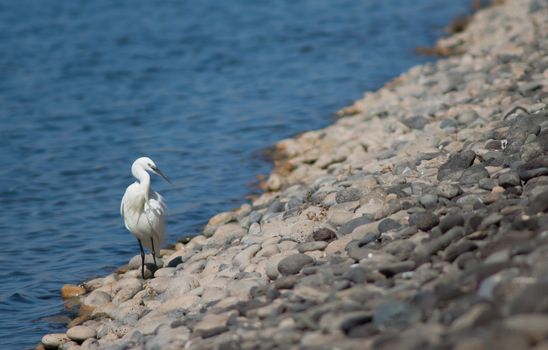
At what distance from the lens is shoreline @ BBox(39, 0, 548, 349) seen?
5.10 metres

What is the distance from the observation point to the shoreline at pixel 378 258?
510 centimetres

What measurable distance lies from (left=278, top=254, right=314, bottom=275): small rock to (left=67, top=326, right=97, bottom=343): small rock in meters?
1.70

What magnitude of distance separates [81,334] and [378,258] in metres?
2.59

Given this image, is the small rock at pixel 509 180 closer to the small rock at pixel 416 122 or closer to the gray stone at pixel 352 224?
the gray stone at pixel 352 224

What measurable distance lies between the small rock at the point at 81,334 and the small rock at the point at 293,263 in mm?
1702

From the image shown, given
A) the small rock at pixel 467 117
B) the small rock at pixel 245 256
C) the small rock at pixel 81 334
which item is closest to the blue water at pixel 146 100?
the small rock at pixel 81 334

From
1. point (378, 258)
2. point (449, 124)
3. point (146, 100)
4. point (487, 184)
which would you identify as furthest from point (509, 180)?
point (146, 100)

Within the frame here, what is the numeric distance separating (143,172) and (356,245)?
2.57 metres

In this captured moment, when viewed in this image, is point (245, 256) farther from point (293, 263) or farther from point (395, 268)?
point (395, 268)

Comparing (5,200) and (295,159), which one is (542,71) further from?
(5,200)

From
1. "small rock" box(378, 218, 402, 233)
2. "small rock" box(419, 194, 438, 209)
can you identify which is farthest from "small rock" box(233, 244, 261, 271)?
"small rock" box(419, 194, 438, 209)

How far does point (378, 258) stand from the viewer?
6.26 m

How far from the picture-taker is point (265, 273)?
6949 mm

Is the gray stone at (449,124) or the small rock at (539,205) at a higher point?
the gray stone at (449,124)
